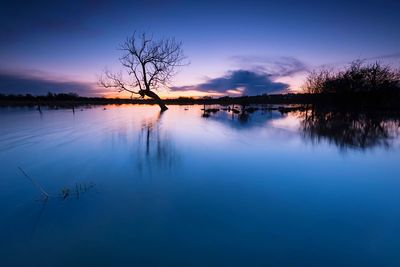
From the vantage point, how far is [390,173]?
5.59m

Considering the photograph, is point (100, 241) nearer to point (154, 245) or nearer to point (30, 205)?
point (154, 245)

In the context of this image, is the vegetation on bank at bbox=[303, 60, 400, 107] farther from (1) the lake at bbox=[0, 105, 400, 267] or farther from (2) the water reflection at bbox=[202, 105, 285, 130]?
(1) the lake at bbox=[0, 105, 400, 267]

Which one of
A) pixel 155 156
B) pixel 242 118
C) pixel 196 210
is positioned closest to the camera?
pixel 196 210

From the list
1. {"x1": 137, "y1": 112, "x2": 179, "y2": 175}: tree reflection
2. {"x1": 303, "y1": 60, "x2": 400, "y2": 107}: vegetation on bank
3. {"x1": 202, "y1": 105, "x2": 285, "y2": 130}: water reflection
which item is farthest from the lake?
{"x1": 303, "y1": 60, "x2": 400, "y2": 107}: vegetation on bank

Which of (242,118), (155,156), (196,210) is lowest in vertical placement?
(196,210)

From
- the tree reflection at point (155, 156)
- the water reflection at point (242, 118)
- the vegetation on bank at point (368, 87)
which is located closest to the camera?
the tree reflection at point (155, 156)

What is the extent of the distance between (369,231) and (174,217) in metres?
2.63

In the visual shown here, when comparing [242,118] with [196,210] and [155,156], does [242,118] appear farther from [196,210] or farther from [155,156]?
[196,210]

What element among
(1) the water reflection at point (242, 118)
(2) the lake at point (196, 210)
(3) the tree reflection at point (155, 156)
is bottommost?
(2) the lake at point (196, 210)

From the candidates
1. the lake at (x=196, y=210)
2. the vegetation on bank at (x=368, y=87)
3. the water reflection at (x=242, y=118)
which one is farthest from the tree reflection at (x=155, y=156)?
the vegetation on bank at (x=368, y=87)

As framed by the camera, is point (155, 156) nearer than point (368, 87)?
Yes

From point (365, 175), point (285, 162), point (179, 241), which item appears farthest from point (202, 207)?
point (365, 175)

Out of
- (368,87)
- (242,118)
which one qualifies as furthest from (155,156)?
(368,87)

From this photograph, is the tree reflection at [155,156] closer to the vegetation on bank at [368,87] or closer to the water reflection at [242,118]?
the water reflection at [242,118]
